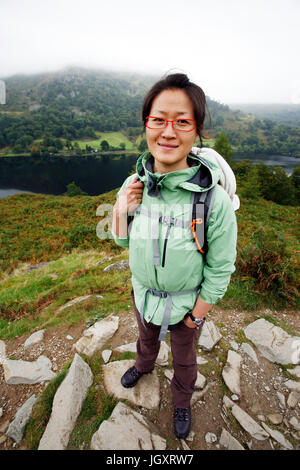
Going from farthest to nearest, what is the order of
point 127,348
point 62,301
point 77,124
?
point 77,124
point 62,301
point 127,348

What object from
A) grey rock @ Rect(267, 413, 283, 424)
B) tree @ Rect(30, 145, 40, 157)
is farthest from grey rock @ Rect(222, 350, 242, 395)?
tree @ Rect(30, 145, 40, 157)

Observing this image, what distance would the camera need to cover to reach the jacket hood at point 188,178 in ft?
5.02

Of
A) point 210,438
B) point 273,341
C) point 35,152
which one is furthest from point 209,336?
point 35,152

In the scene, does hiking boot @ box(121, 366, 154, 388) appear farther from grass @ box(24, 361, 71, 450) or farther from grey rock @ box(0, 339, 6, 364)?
grey rock @ box(0, 339, 6, 364)

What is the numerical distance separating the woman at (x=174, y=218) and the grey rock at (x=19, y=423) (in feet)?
5.43

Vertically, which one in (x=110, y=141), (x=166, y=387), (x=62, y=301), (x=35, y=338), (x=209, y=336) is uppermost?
(x=110, y=141)

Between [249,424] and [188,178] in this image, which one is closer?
[188,178]

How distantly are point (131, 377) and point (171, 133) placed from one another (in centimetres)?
256

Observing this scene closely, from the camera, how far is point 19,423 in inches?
84.4

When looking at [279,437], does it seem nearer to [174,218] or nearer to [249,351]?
[249,351]

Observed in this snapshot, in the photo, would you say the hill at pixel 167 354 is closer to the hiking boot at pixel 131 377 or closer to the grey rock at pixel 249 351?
the grey rock at pixel 249 351

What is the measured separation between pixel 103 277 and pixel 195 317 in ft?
12.4

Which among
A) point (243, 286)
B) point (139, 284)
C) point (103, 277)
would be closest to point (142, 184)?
point (139, 284)

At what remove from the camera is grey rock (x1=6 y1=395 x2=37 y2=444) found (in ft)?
6.86
